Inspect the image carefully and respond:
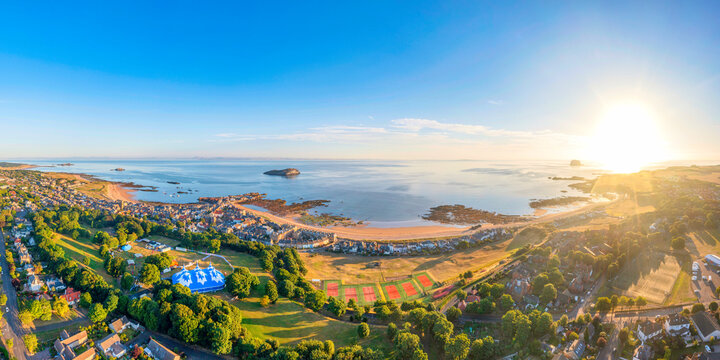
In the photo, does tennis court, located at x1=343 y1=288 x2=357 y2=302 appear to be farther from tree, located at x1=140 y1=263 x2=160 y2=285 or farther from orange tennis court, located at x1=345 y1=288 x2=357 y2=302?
tree, located at x1=140 y1=263 x2=160 y2=285

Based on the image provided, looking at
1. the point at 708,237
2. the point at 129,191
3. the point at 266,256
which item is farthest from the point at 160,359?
the point at 129,191

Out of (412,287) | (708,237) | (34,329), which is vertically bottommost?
(412,287)

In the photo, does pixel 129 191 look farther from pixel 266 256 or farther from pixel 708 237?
pixel 708 237

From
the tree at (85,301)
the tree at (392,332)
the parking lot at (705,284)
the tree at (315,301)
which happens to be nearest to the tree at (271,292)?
the tree at (315,301)

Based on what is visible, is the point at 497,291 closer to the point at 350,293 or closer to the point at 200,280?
the point at 350,293

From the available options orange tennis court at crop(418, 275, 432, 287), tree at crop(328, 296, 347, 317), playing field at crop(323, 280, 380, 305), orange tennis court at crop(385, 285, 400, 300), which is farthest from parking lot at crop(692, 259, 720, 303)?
tree at crop(328, 296, 347, 317)

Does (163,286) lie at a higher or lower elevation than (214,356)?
higher
